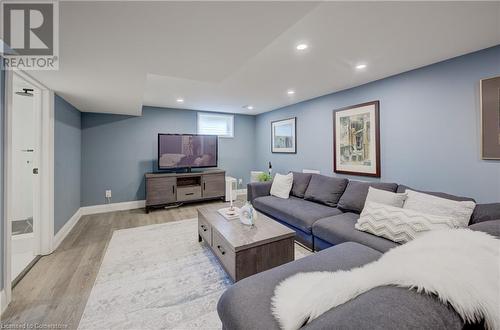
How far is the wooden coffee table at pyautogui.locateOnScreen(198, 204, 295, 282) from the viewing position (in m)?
1.73

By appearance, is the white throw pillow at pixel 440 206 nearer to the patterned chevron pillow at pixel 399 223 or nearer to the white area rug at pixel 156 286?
the patterned chevron pillow at pixel 399 223

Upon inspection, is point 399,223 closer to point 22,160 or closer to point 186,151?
point 186,151

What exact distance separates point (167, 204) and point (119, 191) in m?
1.04

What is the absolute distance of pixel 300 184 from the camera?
3611 millimetres

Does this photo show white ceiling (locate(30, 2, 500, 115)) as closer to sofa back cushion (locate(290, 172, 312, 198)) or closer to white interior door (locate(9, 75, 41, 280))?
white interior door (locate(9, 75, 41, 280))

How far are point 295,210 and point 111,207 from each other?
12.4ft

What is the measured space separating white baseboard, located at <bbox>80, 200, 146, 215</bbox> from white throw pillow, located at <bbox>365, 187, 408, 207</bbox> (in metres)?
4.37

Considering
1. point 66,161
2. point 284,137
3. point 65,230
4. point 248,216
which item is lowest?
point 65,230

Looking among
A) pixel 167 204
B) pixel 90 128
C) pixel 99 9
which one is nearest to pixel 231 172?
pixel 167 204

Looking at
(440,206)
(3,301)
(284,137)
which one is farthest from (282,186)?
(3,301)

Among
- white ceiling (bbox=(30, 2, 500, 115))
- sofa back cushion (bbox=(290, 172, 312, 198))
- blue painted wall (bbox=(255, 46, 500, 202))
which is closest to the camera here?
white ceiling (bbox=(30, 2, 500, 115))

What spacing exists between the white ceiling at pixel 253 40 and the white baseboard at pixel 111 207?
2217mm

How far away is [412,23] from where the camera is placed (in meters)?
1.64

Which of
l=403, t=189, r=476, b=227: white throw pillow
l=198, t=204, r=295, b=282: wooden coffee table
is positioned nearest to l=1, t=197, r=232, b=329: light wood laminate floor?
l=198, t=204, r=295, b=282: wooden coffee table
